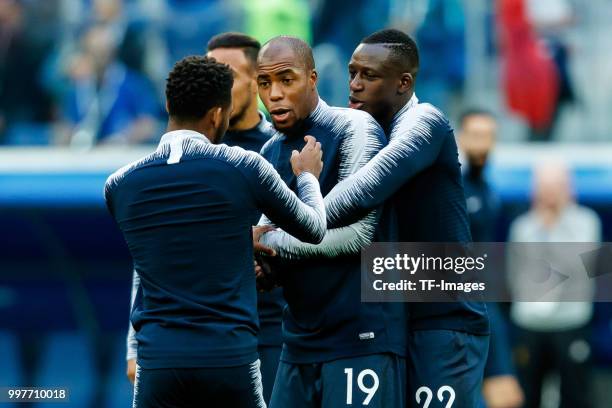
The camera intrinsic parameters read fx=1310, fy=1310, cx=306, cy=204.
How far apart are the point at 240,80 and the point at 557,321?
3.30 m

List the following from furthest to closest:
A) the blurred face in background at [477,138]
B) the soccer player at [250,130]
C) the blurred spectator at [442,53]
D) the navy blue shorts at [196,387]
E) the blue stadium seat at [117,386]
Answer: the blue stadium seat at [117,386], the blurred spectator at [442,53], the blurred face in background at [477,138], the soccer player at [250,130], the navy blue shorts at [196,387]

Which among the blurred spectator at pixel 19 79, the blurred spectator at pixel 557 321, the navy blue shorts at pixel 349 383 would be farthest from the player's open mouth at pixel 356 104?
the blurred spectator at pixel 19 79

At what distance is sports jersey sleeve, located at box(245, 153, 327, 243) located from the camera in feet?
11.9

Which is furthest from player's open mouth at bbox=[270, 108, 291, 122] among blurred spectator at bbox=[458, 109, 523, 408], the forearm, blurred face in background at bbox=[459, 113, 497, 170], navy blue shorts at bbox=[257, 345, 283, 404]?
blurred face in background at bbox=[459, 113, 497, 170]

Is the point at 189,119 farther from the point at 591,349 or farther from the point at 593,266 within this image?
the point at 591,349

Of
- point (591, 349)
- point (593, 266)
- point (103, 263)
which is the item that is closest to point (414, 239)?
point (593, 266)

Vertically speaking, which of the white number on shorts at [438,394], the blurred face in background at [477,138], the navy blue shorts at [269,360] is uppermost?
the blurred face in background at [477,138]

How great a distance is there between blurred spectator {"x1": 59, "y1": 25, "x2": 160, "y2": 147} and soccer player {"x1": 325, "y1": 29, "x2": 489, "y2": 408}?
427 centimetres

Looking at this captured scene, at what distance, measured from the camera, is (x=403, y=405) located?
393 cm

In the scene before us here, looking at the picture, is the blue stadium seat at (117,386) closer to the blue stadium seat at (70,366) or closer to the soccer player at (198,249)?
the blue stadium seat at (70,366)

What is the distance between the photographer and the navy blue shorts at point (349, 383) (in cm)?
382

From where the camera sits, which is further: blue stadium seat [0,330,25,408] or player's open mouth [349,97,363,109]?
blue stadium seat [0,330,25,408]

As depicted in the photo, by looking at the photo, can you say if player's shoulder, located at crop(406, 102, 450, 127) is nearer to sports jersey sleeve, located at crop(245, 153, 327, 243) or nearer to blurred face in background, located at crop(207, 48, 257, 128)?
sports jersey sleeve, located at crop(245, 153, 327, 243)

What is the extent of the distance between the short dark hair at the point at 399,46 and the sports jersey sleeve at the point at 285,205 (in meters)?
0.58
